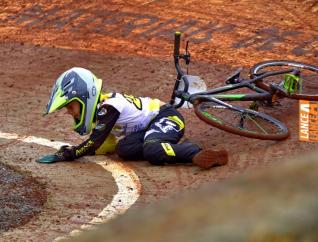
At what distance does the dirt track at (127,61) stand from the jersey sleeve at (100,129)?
0.15 meters

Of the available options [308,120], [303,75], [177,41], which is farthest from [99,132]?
[303,75]

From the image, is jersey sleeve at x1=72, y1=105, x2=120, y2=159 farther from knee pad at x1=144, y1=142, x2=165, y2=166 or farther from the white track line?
knee pad at x1=144, y1=142, x2=165, y2=166

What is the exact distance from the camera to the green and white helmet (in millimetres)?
6613

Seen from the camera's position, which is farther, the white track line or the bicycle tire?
the bicycle tire

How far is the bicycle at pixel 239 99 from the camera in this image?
726cm

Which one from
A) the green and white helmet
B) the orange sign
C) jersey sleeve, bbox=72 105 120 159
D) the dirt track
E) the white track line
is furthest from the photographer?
the orange sign

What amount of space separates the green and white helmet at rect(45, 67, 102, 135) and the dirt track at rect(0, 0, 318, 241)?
16.7 inches

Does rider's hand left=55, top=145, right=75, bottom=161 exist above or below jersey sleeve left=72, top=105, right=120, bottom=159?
below

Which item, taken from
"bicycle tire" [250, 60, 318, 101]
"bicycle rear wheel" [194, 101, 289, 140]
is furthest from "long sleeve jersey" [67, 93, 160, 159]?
"bicycle tire" [250, 60, 318, 101]

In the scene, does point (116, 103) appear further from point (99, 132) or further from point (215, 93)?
point (215, 93)

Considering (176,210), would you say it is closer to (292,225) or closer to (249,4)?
(292,225)

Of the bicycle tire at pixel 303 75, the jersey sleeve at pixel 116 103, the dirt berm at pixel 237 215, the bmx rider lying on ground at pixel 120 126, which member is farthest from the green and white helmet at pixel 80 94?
the dirt berm at pixel 237 215

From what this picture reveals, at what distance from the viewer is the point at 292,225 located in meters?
0.59

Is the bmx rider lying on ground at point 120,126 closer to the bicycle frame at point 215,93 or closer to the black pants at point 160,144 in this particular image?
the black pants at point 160,144
